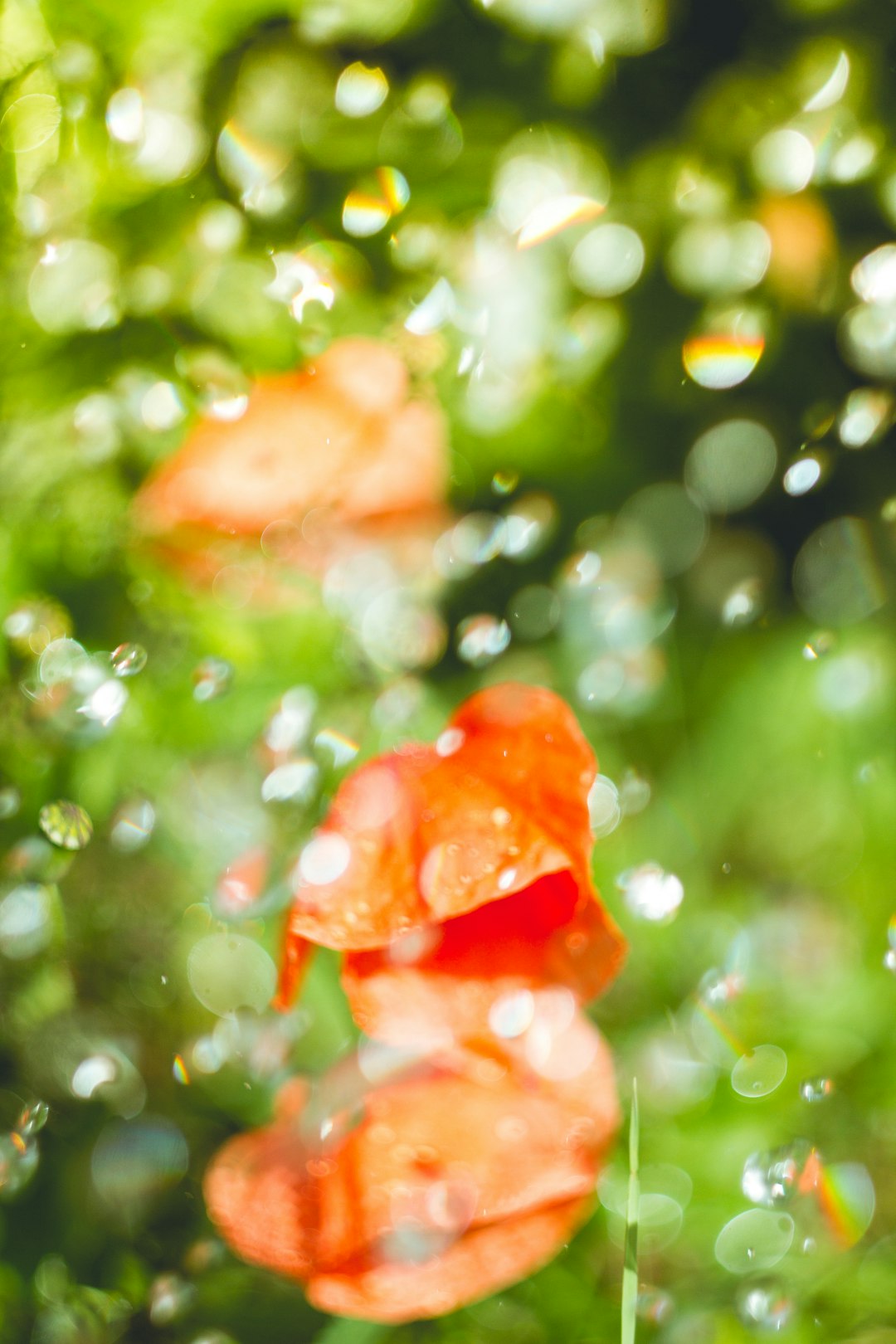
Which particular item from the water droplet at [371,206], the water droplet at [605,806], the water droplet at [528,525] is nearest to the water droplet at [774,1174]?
the water droplet at [605,806]

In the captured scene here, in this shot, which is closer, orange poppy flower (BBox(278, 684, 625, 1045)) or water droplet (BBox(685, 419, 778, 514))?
orange poppy flower (BBox(278, 684, 625, 1045))

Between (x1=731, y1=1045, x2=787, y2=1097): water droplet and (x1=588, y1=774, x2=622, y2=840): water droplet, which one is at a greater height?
(x1=588, y1=774, x2=622, y2=840): water droplet

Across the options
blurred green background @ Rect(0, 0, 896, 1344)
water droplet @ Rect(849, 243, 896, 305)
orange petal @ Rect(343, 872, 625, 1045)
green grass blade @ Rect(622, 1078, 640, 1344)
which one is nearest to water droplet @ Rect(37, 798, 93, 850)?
blurred green background @ Rect(0, 0, 896, 1344)

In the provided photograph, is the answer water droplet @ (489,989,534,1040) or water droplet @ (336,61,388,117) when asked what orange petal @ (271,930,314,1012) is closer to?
water droplet @ (489,989,534,1040)

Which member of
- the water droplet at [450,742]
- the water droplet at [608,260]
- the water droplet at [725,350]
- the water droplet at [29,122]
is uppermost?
the water droplet at [29,122]

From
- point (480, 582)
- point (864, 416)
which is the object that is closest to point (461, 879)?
point (480, 582)

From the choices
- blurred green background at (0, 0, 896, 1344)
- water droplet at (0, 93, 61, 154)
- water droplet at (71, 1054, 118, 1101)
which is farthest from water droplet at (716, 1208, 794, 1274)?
water droplet at (0, 93, 61, 154)

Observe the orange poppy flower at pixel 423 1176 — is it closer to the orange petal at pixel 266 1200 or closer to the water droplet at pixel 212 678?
the orange petal at pixel 266 1200

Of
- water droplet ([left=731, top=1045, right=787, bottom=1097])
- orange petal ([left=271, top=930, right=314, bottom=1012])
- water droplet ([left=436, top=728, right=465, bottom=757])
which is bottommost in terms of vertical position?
water droplet ([left=731, top=1045, right=787, bottom=1097])
